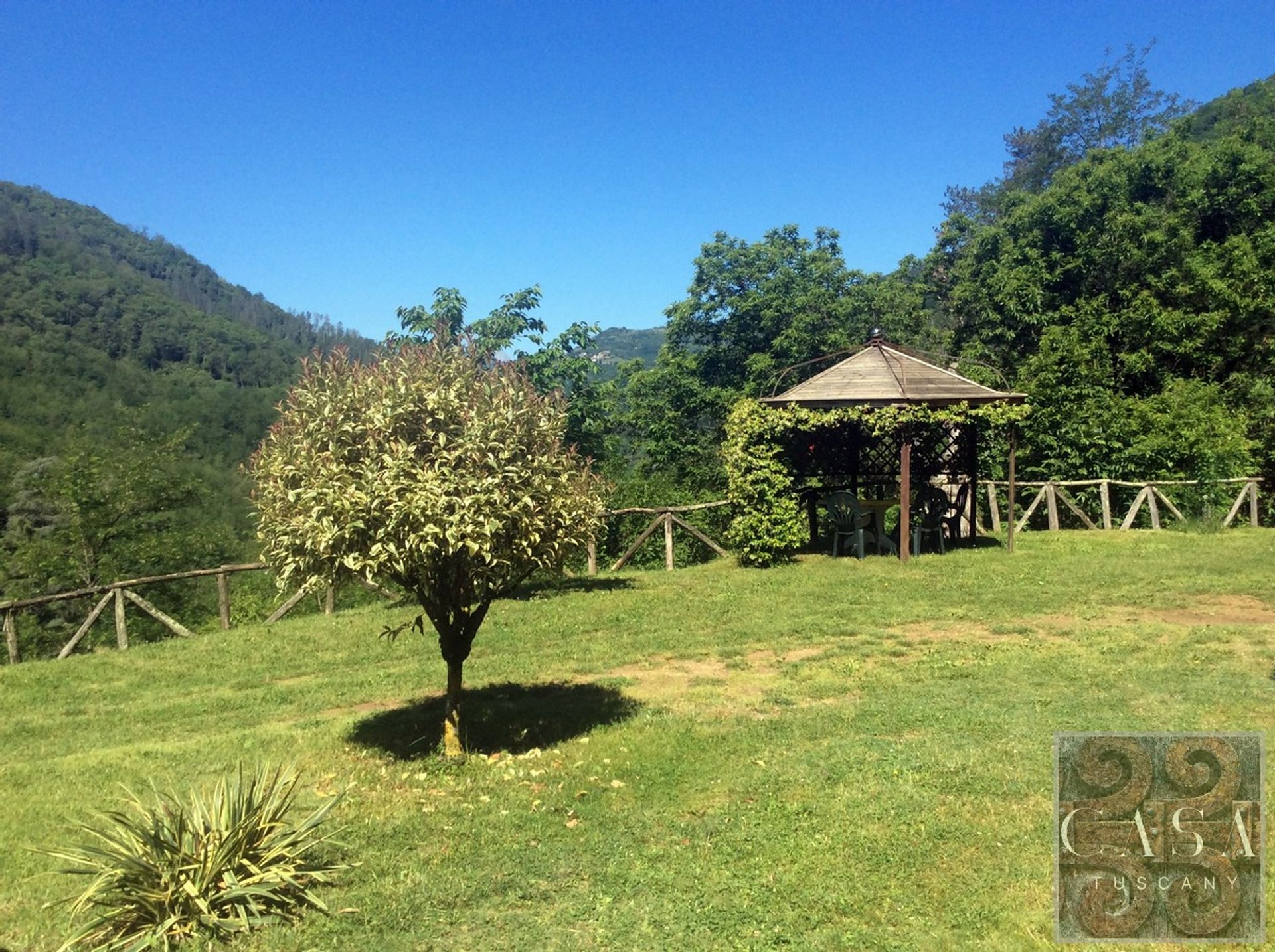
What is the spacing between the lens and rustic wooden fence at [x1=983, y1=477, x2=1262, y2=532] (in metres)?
17.9

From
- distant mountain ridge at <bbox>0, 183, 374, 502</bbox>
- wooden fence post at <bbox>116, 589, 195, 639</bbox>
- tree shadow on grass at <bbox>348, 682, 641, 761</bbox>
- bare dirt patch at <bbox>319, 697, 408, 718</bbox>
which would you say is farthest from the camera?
distant mountain ridge at <bbox>0, 183, 374, 502</bbox>

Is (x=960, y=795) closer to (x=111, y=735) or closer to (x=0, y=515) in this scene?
(x=111, y=735)

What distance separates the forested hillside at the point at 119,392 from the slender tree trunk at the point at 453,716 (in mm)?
2526

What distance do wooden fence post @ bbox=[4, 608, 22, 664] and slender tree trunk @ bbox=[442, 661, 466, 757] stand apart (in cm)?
928

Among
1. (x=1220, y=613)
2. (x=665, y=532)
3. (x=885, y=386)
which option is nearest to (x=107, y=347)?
(x=665, y=532)

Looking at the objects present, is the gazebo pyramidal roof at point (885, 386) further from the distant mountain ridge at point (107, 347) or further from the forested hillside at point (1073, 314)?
the distant mountain ridge at point (107, 347)

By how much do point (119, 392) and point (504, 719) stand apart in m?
77.8

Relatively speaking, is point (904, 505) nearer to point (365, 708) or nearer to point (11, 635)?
point (365, 708)

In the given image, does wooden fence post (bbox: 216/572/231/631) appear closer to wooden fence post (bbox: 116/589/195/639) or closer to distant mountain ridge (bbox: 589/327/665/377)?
wooden fence post (bbox: 116/589/195/639)

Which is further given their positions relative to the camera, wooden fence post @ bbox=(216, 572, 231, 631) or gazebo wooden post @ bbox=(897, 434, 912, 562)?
gazebo wooden post @ bbox=(897, 434, 912, 562)


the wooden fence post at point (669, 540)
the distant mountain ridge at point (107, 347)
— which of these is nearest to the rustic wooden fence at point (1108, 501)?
the wooden fence post at point (669, 540)

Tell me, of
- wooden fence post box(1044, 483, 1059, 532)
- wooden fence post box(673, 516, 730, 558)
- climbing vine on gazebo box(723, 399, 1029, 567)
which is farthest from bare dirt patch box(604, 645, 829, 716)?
wooden fence post box(1044, 483, 1059, 532)

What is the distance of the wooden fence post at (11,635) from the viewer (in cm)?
1183

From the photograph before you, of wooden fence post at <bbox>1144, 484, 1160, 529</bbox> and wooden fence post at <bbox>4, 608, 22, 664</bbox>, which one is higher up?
wooden fence post at <bbox>1144, 484, 1160, 529</bbox>
